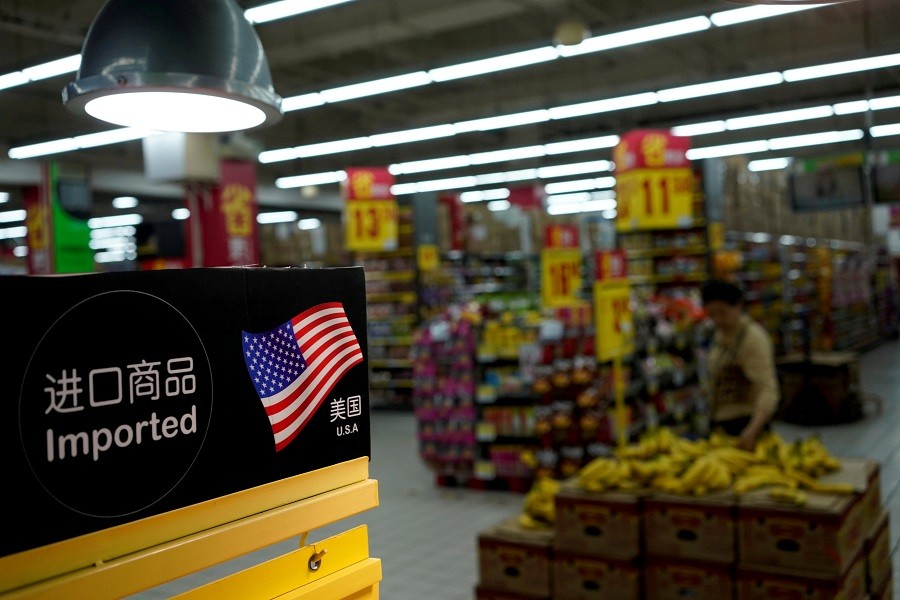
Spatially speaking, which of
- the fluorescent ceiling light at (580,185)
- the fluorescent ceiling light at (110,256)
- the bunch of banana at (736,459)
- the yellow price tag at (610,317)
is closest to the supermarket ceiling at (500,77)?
the fluorescent ceiling light at (580,185)

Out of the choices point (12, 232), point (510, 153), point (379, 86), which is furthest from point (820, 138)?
point (12, 232)

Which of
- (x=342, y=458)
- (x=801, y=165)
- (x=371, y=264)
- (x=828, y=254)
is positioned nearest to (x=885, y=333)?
(x=828, y=254)

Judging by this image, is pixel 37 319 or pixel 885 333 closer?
pixel 37 319

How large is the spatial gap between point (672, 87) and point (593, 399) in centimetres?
448

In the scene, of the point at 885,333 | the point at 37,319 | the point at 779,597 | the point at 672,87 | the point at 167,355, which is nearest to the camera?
the point at 37,319

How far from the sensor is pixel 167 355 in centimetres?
120

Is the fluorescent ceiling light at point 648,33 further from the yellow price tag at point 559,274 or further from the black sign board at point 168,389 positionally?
the black sign board at point 168,389

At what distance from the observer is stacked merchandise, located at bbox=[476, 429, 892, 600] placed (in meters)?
3.50

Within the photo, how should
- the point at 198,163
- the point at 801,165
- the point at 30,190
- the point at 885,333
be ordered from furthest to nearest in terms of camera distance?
the point at 885,333, the point at 801,165, the point at 30,190, the point at 198,163

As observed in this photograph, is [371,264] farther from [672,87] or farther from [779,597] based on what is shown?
[779,597]

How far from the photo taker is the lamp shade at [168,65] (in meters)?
2.05

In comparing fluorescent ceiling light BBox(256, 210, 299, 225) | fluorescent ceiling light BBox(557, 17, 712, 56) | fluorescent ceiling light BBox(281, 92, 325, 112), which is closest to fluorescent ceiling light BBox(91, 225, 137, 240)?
fluorescent ceiling light BBox(256, 210, 299, 225)

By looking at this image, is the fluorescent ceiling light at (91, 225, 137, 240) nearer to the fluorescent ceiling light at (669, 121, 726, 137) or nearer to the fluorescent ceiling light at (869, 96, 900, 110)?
the fluorescent ceiling light at (669, 121, 726, 137)

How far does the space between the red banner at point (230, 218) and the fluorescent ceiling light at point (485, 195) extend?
13987 mm
